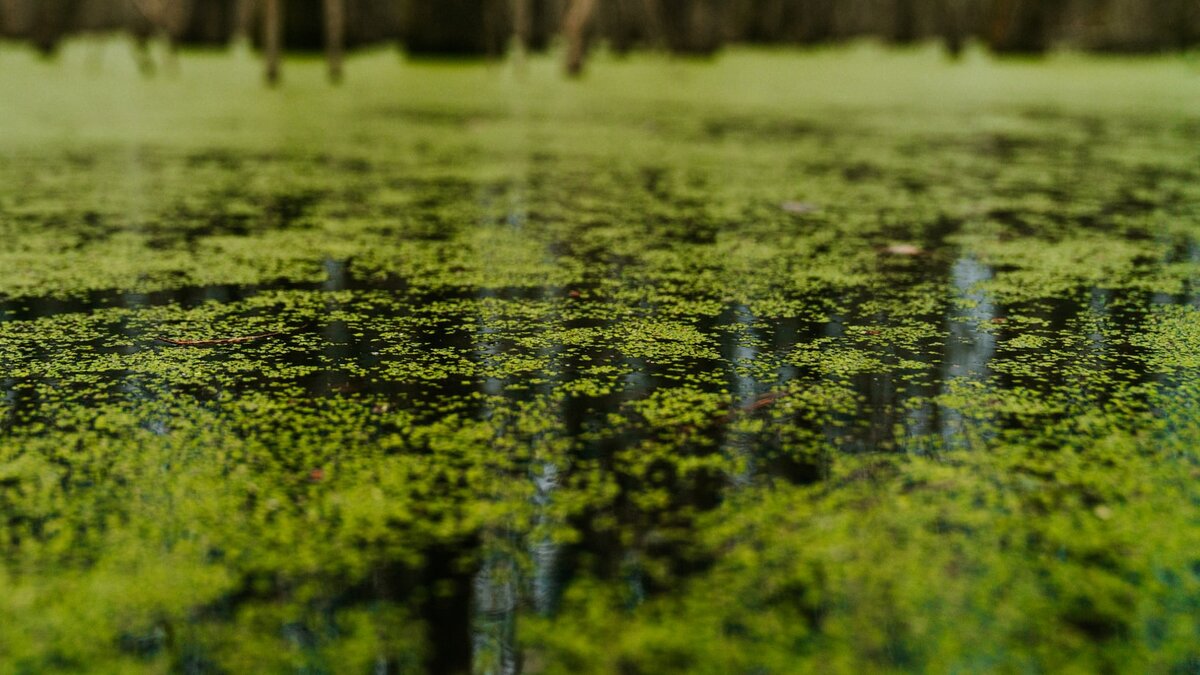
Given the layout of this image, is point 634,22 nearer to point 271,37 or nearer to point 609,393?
point 271,37

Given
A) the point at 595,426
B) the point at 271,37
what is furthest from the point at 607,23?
the point at 595,426

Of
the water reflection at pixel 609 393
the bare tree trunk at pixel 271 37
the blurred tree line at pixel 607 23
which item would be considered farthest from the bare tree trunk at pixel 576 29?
the water reflection at pixel 609 393

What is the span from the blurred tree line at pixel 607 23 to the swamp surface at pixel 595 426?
4.15m

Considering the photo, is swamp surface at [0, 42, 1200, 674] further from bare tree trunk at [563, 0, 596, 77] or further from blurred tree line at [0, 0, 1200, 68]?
bare tree trunk at [563, 0, 596, 77]

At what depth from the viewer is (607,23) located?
1739 centimetres

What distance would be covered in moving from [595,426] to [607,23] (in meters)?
16.9

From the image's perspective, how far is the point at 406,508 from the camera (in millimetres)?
1027

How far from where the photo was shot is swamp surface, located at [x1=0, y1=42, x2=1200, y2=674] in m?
0.84

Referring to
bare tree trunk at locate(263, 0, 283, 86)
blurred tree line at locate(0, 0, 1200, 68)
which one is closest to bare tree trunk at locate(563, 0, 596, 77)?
blurred tree line at locate(0, 0, 1200, 68)

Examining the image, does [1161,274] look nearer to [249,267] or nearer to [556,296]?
[556,296]

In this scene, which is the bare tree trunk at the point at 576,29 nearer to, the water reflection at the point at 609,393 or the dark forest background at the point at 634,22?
the dark forest background at the point at 634,22

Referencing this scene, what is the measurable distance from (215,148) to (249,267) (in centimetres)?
191

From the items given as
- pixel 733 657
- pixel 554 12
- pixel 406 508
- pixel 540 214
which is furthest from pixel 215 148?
pixel 554 12

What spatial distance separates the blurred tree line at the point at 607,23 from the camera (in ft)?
29.3
